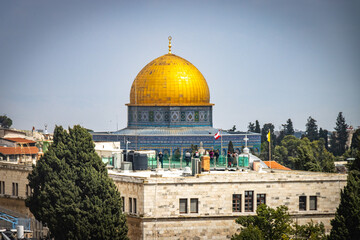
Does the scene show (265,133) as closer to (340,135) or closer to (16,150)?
(340,135)

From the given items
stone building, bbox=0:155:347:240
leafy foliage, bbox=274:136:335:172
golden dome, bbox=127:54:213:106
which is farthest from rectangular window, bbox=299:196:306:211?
golden dome, bbox=127:54:213:106

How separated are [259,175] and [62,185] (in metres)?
7.82

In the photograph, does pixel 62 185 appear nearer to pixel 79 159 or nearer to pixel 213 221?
pixel 79 159

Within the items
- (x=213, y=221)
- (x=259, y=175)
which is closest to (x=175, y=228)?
(x=213, y=221)

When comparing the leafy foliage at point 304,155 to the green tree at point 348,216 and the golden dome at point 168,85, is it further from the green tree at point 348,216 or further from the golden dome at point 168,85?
the green tree at point 348,216

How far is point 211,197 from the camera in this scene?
37688mm

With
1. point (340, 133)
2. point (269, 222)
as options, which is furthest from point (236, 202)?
point (340, 133)

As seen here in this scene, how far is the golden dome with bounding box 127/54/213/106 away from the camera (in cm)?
6397

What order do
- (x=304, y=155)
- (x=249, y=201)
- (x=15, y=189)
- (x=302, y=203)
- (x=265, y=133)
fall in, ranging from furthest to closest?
(x=265, y=133) < (x=304, y=155) < (x=15, y=189) < (x=302, y=203) < (x=249, y=201)

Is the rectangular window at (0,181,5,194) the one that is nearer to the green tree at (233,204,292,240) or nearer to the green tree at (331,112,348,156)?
the green tree at (233,204,292,240)

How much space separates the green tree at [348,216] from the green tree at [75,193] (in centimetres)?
805

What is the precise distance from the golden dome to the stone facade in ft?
82.0

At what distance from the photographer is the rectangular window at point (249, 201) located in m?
38.2

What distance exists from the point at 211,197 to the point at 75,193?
5.32 meters
